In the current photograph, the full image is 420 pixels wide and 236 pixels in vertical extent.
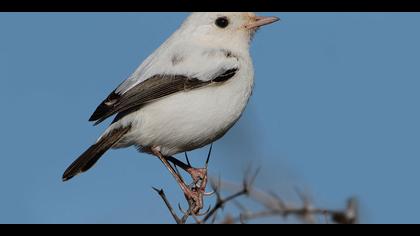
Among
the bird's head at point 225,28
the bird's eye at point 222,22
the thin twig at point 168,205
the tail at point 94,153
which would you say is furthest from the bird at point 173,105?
the thin twig at point 168,205

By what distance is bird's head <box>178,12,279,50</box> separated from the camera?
688 centimetres

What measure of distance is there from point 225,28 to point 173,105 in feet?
4.18

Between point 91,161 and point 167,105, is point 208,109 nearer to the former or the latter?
point 167,105

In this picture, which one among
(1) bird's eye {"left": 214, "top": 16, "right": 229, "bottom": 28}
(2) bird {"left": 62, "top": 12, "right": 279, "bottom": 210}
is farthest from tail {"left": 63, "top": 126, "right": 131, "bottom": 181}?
(1) bird's eye {"left": 214, "top": 16, "right": 229, "bottom": 28}

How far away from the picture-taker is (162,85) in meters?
6.16

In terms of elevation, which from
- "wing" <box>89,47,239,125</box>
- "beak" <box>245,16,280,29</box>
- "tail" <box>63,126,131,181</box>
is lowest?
"tail" <box>63,126,131,181</box>

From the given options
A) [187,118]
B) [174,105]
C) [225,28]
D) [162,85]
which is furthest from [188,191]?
[225,28]

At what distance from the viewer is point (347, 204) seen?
208 cm

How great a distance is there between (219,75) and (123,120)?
1064mm

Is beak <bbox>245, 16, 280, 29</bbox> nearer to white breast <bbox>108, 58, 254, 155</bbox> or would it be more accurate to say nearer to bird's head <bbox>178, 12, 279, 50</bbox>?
bird's head <bbox>178, 12, 279, 50</bbox>

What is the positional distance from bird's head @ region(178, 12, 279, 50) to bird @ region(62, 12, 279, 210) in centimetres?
34

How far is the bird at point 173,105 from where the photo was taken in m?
6.04

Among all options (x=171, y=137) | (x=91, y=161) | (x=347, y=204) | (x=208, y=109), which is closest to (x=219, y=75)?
(x=208, y=109)
